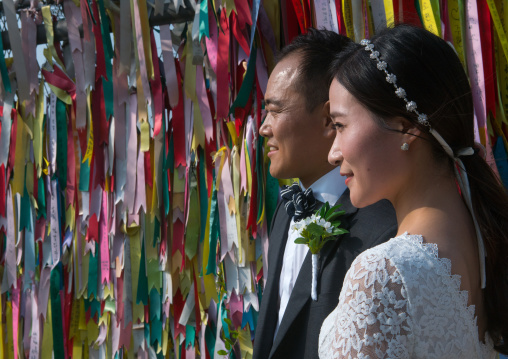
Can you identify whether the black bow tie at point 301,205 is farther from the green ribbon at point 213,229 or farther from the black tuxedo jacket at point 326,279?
the green ribbon at point 213,229

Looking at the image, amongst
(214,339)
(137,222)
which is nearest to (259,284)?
(214,339)

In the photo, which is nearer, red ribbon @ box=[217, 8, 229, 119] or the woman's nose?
the woman's nose

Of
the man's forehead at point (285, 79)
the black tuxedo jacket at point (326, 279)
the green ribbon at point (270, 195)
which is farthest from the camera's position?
the green ribbon at point (270, 195)

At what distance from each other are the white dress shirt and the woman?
1.61 feet

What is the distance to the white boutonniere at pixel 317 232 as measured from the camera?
1463mm

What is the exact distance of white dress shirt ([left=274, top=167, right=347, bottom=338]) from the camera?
164 cm

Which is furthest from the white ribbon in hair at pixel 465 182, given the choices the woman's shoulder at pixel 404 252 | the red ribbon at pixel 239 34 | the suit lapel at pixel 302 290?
the red ribbon at pixel 239 34

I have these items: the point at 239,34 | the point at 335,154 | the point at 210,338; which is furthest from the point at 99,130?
the point at 335,154

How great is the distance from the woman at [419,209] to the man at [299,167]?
1.28ft

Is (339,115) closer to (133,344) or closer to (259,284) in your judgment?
(259,284)

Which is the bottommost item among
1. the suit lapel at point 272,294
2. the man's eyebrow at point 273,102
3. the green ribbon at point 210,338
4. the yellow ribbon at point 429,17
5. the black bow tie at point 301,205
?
the green ribbon at point 210,338

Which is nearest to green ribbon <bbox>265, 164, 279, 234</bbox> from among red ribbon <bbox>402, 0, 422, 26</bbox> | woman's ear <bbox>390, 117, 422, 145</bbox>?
red ribbon <bbox>402, 0, 422, 26</bbox>

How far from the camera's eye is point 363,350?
0.94 m

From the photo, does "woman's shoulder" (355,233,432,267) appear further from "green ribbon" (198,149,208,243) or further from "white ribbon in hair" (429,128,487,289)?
"green ribbon" (198,149,208,243)
